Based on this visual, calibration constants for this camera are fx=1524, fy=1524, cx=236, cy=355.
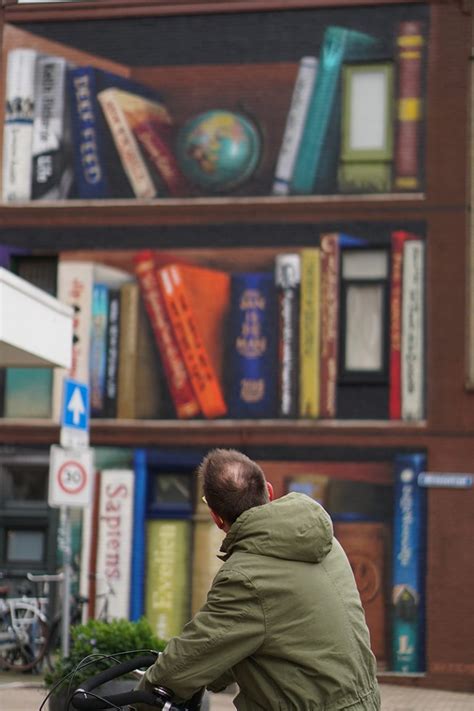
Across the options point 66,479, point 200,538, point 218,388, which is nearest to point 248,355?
point 218,388

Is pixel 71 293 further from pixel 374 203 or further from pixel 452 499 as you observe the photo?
pixel 452 499

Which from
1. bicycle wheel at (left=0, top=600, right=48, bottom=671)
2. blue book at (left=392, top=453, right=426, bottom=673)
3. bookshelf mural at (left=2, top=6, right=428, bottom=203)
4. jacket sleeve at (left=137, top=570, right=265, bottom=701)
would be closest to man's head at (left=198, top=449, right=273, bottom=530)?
jacket sleeve at (left=137, top=570, right=265, bottom=701)

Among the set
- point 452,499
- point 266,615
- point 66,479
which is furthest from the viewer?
point 452,499

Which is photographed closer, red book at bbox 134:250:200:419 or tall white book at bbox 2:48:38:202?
red book at bbox 134:250:200:419

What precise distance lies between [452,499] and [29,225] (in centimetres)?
703

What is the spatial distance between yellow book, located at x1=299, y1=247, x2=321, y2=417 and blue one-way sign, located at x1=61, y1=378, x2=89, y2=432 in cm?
611

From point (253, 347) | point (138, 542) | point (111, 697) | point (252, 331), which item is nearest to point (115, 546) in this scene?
point (138, 542)

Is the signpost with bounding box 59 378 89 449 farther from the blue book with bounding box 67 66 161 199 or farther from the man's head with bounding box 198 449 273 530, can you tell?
the man's head with bounding box 198 449 273 530

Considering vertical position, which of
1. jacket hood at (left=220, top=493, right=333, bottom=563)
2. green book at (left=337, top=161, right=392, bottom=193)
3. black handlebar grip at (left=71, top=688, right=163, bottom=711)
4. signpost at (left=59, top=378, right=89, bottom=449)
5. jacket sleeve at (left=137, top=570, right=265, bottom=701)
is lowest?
black handlebar grip at (left=71, top=688, right=163, bottom=711)

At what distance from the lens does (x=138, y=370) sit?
20891mm

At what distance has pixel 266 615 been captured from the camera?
3.89m

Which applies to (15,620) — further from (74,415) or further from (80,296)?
(74,415)

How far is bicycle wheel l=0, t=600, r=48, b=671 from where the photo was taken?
18.6 meters

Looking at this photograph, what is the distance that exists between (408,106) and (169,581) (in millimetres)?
7180
